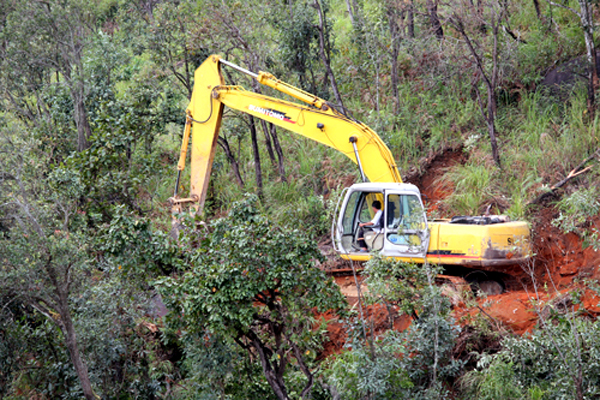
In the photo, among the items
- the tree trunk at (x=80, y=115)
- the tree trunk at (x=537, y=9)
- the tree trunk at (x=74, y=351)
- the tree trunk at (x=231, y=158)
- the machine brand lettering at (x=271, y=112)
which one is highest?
the tree trunk at (x=537, y=9)

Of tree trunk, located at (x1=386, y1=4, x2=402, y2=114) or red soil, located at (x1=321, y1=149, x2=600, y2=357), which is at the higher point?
tree trunk, located at (x1=386, y1=4, x2=402, y2=114)

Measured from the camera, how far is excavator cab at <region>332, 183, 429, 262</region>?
952 cm

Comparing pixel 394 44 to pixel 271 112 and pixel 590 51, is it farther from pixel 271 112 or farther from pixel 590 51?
pixel 271 112

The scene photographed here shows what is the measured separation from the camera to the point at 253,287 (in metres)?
6.81

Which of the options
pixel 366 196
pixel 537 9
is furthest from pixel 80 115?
pixel 537 9

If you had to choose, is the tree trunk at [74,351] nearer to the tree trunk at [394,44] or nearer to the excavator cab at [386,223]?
the excavator cab at [386,223]

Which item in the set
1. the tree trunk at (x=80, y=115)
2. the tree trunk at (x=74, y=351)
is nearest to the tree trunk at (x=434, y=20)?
the tree trunk at (x=80, y=115)

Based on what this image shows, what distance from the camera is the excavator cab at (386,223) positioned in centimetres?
952

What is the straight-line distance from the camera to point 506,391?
6.92 meters

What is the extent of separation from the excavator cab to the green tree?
2542mm

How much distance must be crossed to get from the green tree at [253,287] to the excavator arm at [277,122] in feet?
12.0

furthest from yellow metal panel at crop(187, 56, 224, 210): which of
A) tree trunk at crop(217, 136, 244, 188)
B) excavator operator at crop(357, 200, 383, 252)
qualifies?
excavator operator at crop(357, 200, 383, 252)

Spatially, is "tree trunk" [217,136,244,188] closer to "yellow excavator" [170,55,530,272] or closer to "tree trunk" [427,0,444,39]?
"yellow excavator" [170,55,530,272]

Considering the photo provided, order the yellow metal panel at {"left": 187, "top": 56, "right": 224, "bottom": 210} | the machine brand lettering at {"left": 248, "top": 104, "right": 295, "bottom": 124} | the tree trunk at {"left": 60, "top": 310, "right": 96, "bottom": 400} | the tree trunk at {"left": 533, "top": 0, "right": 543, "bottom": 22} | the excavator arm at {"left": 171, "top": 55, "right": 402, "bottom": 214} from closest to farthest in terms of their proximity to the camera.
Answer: the tree trunk at {"left": 60, "top": 310, "right": 96, "bottom": 400} → the excavator arm at {"left": 171, "top": 55, "right": 402, "bottom": 214} → the machine brand lettering at {"left": 248, "top": 104, "right": 295, "bottom": 124} → the yellow metal panel at {"left": 187, "top": 56, "right": 224, "bottom": 210} → the tree trunk at {"left": 533, "top": 0, "right": 543, "bottom": 22}
